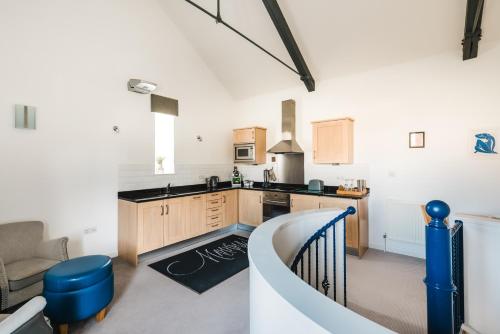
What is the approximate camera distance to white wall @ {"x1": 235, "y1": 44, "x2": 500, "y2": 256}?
3086 mm

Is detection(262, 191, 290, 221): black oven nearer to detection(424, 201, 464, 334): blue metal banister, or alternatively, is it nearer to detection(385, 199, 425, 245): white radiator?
detection(385, 199, 425, 245): white radiator

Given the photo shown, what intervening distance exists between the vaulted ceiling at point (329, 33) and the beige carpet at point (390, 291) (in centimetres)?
304

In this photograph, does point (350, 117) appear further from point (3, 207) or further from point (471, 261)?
point (3, 207)

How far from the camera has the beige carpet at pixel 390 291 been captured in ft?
7.11

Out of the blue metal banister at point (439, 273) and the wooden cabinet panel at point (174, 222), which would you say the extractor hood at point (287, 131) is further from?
the blue metal banister at point (439, 273)

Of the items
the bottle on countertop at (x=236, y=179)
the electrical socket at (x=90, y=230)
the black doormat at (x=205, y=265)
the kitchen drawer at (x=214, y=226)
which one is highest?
the bottle on countertop at (x=236, y=179)

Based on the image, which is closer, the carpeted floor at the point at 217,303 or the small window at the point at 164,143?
the carpeted floor at the point at 217,303

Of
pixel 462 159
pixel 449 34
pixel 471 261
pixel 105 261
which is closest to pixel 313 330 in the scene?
pixel 471 261

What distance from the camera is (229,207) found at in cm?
479

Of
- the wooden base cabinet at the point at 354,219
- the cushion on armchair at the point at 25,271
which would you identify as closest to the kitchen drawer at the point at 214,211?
the wooden base cabinet at the point at 354,219

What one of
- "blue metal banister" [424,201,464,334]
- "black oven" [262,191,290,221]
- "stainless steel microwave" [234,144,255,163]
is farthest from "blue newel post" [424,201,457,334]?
"stainless steel microwave" [234,144,255,163]

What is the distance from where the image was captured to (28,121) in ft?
9.16

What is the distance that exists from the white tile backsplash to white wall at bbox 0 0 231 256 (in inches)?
4.2

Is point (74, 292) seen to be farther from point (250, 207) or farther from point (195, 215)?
point (250, 207)
